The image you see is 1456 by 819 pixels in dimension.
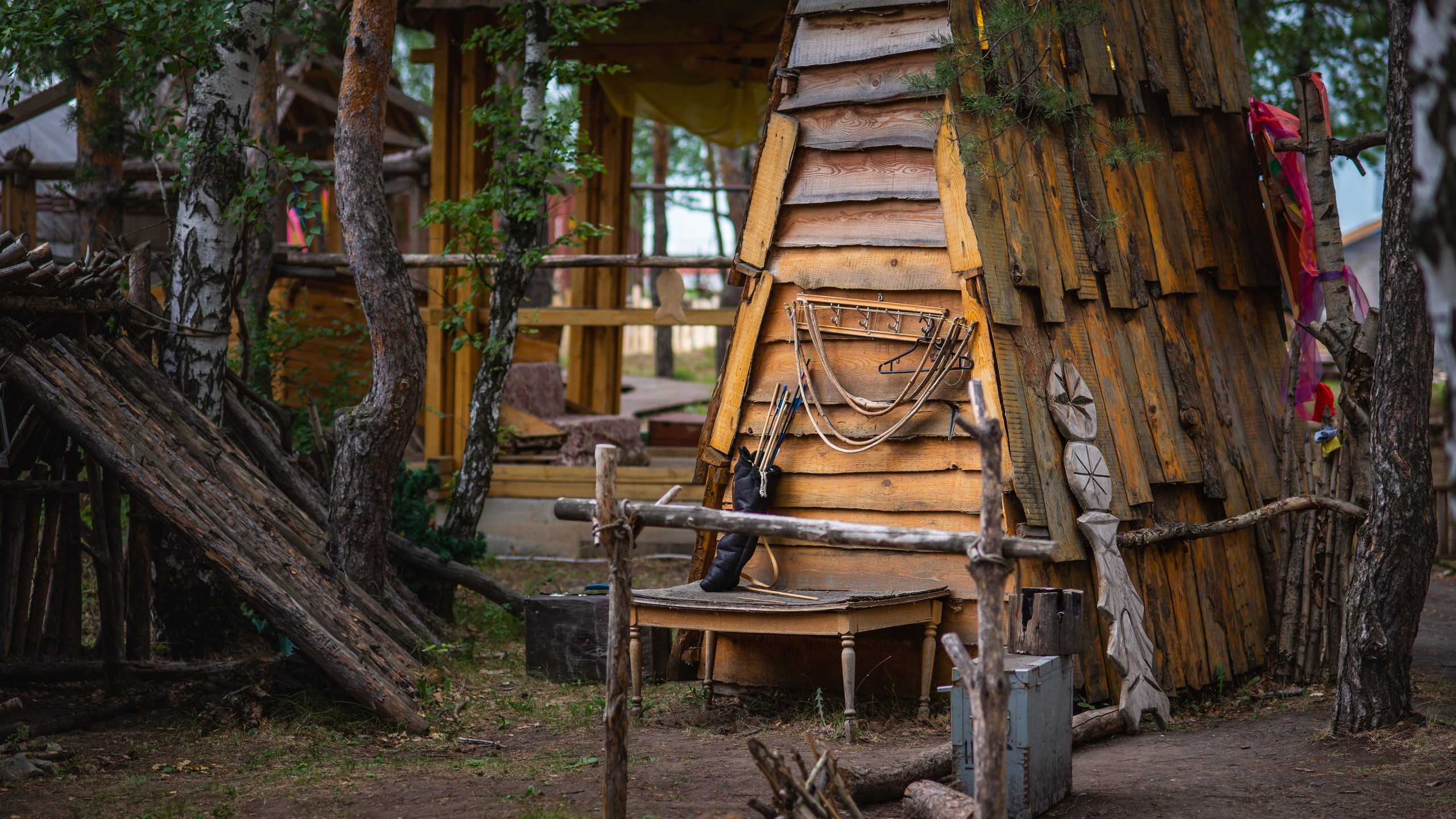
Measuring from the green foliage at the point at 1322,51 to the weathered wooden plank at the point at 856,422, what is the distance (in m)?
9.95

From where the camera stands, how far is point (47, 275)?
5.77 metres

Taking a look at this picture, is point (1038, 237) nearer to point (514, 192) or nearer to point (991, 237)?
point (991, 237)

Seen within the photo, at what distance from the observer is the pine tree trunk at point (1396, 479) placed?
547 centimetres

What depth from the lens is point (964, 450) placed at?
6242 mm

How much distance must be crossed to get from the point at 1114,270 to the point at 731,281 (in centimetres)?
226

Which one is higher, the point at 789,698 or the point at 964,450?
the point at 964,450

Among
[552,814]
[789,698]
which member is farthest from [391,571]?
[552,814]

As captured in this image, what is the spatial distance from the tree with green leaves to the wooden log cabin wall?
6.19ft

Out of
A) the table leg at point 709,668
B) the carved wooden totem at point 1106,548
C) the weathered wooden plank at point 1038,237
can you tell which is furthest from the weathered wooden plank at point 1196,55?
the table leg at point 709,668

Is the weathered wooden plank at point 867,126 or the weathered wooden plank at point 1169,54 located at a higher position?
the weathered wooden plank at point 1169,54

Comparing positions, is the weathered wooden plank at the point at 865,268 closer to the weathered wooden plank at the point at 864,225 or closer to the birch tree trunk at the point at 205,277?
the weathered wooden plank at the point at 864,225

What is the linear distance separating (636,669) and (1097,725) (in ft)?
7.60

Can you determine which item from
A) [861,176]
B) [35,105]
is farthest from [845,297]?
[35,105]

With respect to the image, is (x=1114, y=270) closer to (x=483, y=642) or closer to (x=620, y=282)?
(x=483, y=642)
